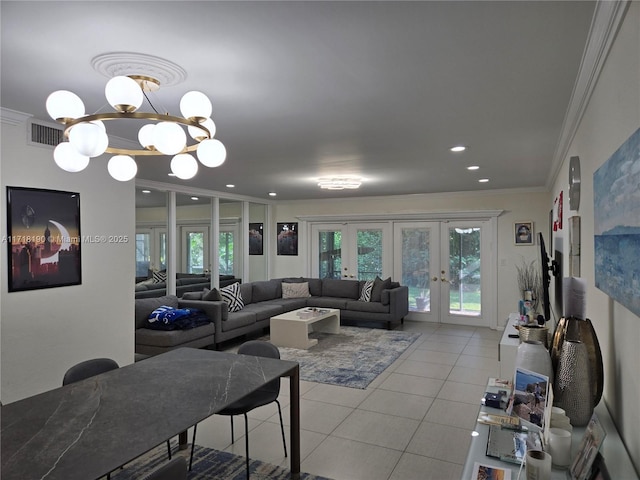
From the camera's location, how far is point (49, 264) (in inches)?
129

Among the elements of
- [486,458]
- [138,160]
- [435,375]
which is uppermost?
[138,160]

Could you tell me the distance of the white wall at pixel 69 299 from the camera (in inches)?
120

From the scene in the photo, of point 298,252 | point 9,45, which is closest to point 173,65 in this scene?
point 9,45

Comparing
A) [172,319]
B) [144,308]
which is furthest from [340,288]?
[144,308]

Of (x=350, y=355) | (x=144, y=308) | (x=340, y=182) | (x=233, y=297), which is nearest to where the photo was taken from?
(x=144, y=308)

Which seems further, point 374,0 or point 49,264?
point 49,264

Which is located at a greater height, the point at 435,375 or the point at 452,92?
the point at 452,92

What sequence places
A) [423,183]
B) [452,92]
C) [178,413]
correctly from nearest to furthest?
[178,413], [452,92], [423,183]

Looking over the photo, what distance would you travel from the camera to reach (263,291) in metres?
7.78

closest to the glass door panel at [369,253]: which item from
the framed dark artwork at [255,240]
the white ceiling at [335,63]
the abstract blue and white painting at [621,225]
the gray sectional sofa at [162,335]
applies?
the framed dark artwork at [255,240]

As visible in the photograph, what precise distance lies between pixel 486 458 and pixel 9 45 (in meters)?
2.81

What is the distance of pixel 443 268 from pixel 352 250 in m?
1.90

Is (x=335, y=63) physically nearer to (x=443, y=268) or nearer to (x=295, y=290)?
(x=443, y=268)

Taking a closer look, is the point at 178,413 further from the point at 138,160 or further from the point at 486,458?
the point at 138,160
